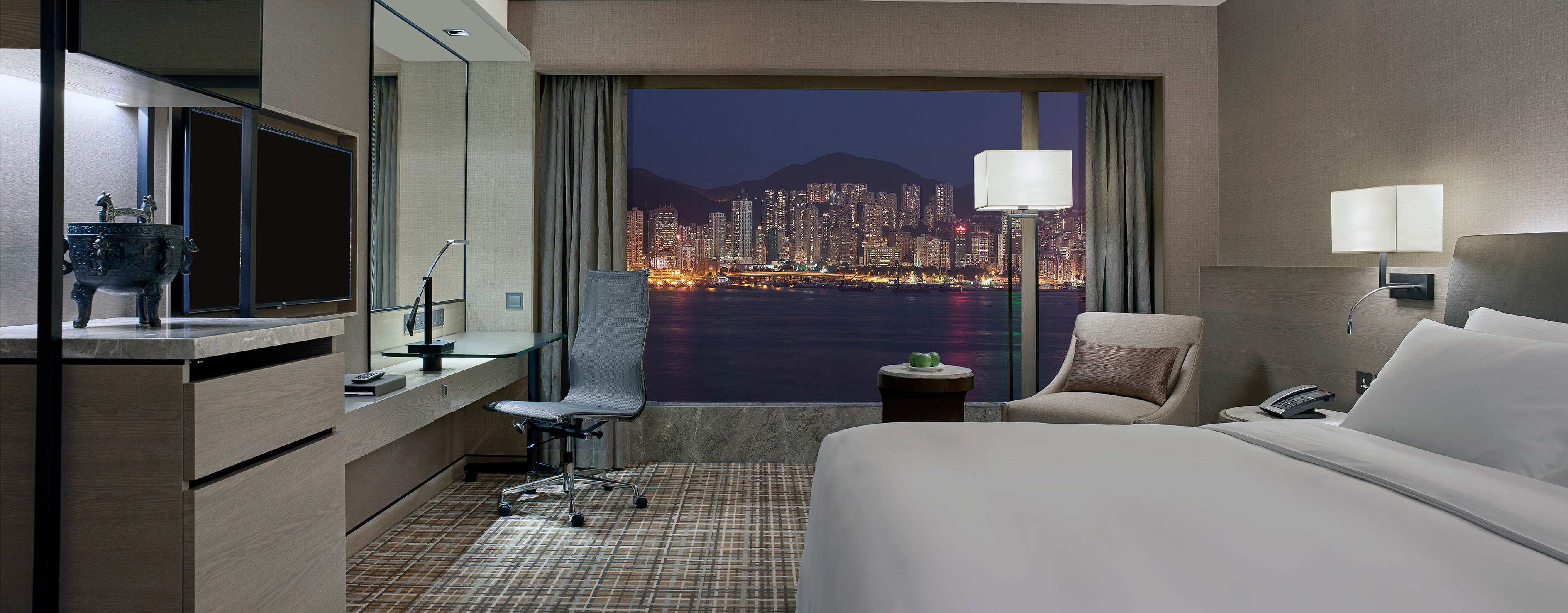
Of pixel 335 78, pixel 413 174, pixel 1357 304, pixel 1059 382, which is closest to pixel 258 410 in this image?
pixel 335 78

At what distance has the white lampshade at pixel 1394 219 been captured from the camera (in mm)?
2602

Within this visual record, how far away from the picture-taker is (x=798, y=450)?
420 cm

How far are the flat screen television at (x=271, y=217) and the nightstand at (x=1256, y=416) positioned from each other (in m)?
3.43

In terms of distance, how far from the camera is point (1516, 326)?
2139mm

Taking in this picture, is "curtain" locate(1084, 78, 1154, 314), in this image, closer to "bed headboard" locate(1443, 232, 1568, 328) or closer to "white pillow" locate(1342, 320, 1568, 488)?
"bed headboard" locate(1443, 232, 1568, 328)

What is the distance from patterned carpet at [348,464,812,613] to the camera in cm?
248

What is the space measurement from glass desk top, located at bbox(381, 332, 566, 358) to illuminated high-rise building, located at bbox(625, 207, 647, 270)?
0.62 meters

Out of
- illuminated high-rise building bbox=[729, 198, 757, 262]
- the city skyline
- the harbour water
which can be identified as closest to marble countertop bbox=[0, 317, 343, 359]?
the city skyline

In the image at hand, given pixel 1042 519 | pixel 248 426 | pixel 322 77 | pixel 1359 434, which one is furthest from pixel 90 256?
pixel 1359 434

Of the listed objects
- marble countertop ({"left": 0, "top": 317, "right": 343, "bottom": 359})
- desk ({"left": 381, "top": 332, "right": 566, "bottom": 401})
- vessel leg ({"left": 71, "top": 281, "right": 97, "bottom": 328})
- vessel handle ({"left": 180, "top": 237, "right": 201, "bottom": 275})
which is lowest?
desk ({"left": 381, "top": 332, "right": 566, "bottom": 401})

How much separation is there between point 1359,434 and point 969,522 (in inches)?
54.4

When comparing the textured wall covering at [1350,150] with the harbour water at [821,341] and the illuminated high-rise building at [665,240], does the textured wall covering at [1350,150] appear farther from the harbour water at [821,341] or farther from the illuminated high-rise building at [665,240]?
the illuminated high-rise building at [665,240]

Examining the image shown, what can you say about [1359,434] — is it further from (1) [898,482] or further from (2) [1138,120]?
(2) [1138,120]

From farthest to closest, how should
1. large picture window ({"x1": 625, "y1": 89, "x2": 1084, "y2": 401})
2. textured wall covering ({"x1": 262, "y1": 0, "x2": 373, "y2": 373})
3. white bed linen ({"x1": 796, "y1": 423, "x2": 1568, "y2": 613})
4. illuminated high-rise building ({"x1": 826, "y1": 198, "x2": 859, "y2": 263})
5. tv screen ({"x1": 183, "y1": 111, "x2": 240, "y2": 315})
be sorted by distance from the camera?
illuminated high-rise building ({"x1": 826, "y1": 198, "x2": 859, "y2": 263})
large picture window ({"x1": 625, "y1": 89, "x2": 1084, "y2": 401})
textured wall covering ({"x1": 262, "y1": 0, "x2": 373, "y2": 373})
tv screen ({"x1": 183, "y1": 111, "x2": 240, "y2": 315})
white bed linen ({"x1": 796, "y1": 423, "x2": 1568, "y2": 613})
